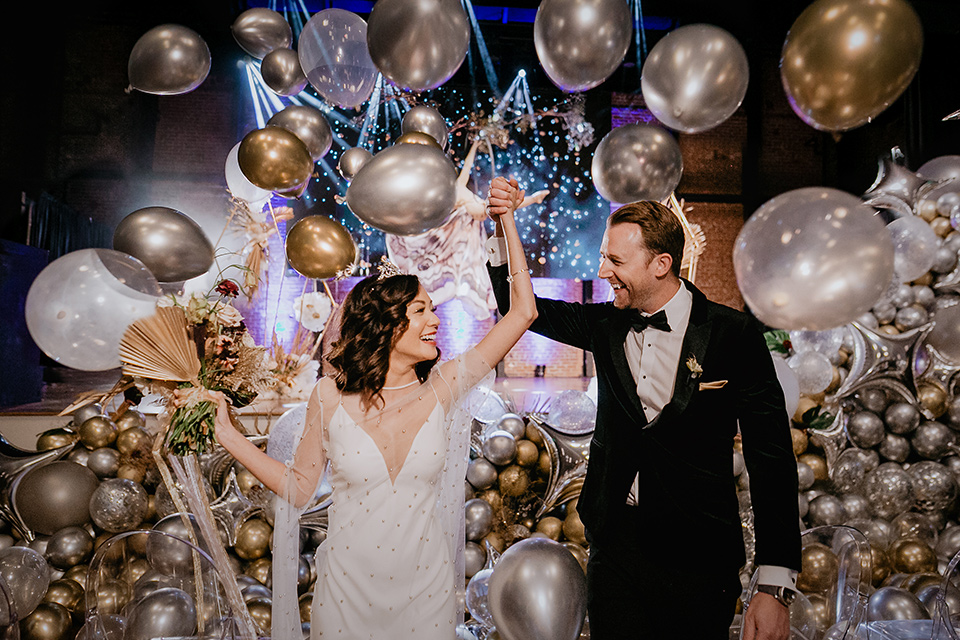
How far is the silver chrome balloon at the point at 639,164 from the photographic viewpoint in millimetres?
2486

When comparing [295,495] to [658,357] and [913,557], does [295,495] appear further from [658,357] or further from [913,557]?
[913,557]

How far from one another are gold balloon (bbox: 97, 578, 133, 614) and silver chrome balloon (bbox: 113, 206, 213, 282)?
1115 millimetres

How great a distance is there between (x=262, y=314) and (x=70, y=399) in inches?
99.3

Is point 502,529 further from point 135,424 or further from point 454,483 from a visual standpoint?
point 135,424

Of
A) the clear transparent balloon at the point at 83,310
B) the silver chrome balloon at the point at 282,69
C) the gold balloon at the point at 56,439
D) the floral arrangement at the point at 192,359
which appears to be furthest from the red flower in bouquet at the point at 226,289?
the gold balloon at the point at 56,439

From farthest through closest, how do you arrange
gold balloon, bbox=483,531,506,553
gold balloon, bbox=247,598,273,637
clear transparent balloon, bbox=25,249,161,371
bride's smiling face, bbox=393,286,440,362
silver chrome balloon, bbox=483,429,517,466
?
silver chrome balloon, bbox=483,429,517,466 < gold balloon, bbox=483,531,506,553 < gold balloon, bbox=247,598,273,637 < clear transparent balloon, bbox=25,249,161,371 < bride's smiling face, bbox=393,286,440,362

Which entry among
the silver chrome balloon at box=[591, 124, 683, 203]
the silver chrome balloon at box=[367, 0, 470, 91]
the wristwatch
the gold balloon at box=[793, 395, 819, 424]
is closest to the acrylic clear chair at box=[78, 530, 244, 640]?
the wristwatch

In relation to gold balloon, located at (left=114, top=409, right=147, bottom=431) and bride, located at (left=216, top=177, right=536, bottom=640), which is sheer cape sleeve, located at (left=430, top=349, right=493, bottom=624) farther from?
gold balloon, located at (left=114, top=409, right=147, bottom=431)

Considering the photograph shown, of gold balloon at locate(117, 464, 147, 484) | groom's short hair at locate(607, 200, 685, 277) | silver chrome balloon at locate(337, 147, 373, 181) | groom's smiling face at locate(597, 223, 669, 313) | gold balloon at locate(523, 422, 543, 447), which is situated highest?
silver chrome balloon at locate(337, 147, 373, 181)

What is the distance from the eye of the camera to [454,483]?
1871 millimetres

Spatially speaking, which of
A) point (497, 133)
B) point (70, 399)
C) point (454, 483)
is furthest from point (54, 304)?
point (497, 133)

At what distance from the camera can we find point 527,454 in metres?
3.27

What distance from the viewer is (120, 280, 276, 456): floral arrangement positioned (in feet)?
5.53

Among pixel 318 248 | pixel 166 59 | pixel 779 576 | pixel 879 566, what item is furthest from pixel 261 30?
pixel 879 566
